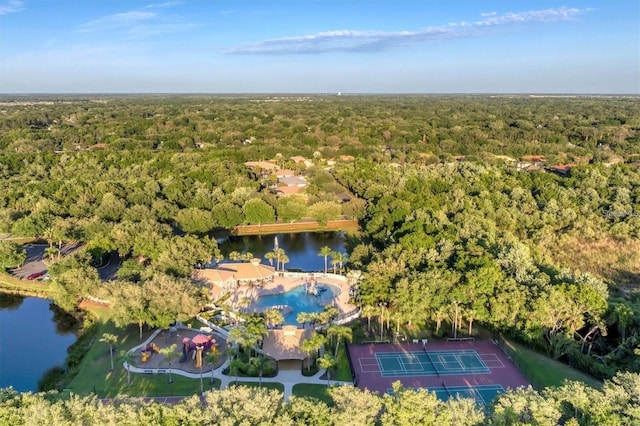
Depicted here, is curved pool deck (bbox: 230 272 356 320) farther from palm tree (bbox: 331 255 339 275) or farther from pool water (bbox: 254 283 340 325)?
palm tree (bbox: 331 255 339 275)

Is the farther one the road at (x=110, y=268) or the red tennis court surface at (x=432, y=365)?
the road at (x=110, y=268)

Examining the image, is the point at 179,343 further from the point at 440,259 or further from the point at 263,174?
the point at 263,174

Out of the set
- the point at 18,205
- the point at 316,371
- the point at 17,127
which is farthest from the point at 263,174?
the point at 17,127

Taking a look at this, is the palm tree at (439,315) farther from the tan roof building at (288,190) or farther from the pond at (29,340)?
the tan roof building at (288,190)

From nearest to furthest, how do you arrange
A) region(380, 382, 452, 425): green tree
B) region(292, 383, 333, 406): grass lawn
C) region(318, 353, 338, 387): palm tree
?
region(380, 382, 452, 425): green tree, region(292, 383, 333, 406): grass lawn, region(318, 353, 338, 387): palm tree

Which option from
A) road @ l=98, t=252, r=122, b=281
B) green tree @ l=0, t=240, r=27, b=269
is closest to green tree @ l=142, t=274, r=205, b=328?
road @ l=98, t=252, r=122, b=281

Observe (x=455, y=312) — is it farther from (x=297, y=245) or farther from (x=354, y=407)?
(x=297, y=245)

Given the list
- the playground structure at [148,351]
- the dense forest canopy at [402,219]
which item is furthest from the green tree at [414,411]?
the playground structure at [148,351]
